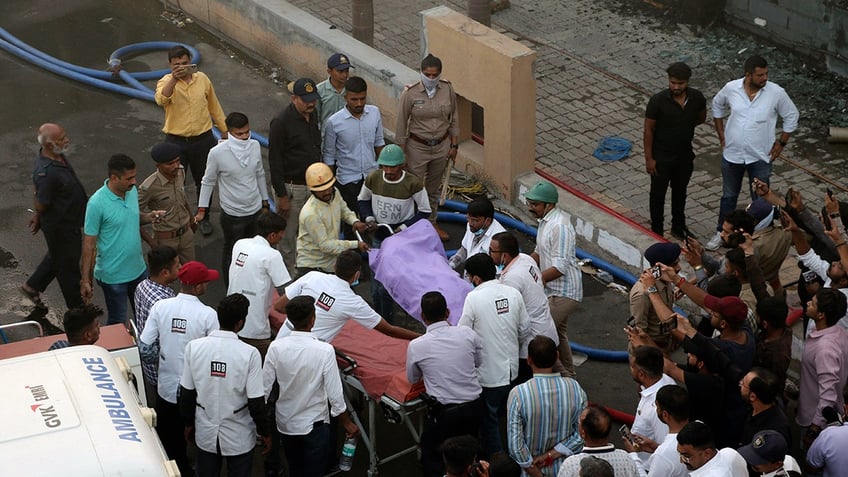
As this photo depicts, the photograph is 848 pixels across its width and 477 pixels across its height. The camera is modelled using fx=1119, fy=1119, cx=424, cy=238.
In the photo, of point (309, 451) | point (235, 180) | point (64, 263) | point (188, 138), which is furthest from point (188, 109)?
point (309, 451)

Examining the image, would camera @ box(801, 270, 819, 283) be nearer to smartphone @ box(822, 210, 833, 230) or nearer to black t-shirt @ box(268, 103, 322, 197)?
smartphone @ box(822, 210, 833, 230)

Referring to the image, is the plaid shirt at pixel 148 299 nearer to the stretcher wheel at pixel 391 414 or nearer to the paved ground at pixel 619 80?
the stretcher wheel at pixel 391 414

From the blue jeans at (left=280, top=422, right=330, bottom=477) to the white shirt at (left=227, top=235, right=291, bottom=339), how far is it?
3.51ft

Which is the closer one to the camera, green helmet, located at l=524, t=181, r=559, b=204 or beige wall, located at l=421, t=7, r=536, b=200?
green helmet, located at l=524, t=181, r=559, b=204

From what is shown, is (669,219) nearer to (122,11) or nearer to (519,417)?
(519,417)

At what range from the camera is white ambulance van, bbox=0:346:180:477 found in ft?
16.0

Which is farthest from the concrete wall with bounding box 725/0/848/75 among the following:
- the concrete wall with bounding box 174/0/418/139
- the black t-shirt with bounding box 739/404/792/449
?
the black t-shirt with bounding box 739/404/792/449

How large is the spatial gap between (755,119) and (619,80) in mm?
3837

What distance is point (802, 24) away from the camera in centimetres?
1436

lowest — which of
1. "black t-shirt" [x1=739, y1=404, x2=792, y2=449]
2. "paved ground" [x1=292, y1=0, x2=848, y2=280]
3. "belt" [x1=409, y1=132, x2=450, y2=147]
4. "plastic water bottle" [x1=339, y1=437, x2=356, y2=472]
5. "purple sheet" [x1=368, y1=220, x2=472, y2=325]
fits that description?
"paved ground" [x1=292, y1=0, x2=848, y2=280]

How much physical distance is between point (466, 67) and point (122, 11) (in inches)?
270

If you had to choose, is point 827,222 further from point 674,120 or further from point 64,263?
point 64,263

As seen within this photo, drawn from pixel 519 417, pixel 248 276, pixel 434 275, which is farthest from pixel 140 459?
pixel 434 275

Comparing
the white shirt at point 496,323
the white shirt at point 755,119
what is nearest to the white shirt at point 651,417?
the white shirt at point 496,323
